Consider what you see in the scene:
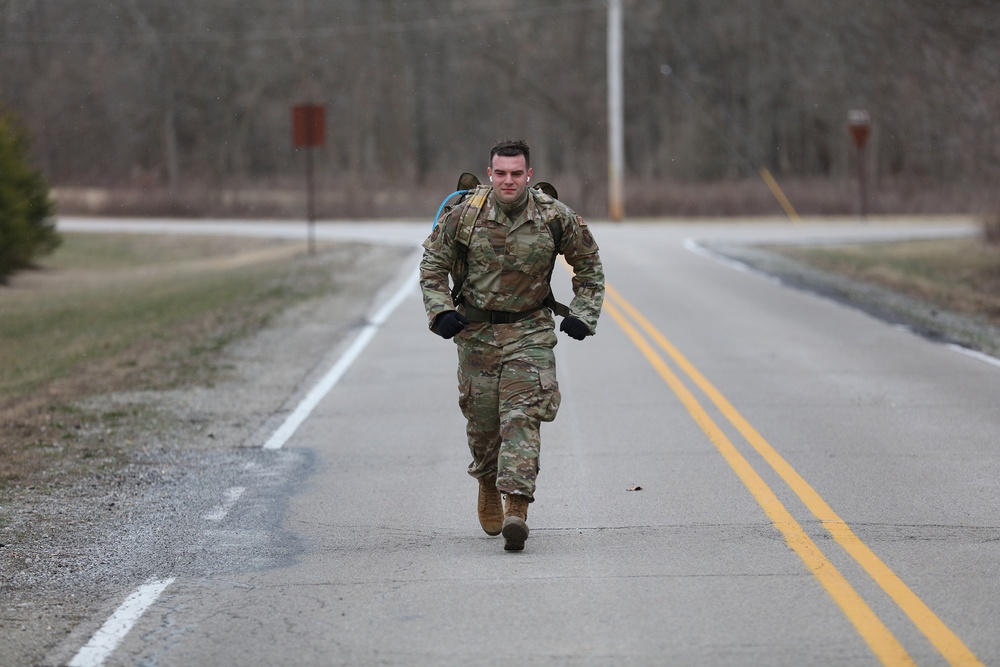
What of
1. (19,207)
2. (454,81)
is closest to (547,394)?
(19,207)

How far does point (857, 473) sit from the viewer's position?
8.55 m

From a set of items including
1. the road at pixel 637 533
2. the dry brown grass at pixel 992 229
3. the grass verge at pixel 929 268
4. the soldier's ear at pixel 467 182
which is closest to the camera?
the road at pixel 637 533

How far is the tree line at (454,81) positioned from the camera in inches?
2336

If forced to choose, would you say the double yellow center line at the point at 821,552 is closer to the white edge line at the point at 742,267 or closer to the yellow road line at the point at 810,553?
the yellow road line at the point at 810,553

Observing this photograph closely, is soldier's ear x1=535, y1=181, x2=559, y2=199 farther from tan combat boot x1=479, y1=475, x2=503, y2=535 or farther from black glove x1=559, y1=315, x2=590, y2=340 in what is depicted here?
tan combat boot x1=479, y1=475, x2=503, y2=535

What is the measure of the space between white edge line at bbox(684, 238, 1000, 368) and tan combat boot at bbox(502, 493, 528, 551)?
8.03m

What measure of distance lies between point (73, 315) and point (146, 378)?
383 inches

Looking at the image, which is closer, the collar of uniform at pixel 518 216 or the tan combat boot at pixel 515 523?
the tan combat boot at pixel 515 523

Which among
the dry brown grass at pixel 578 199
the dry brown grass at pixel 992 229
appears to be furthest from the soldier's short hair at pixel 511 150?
the dry brown grass at pixel 578 199

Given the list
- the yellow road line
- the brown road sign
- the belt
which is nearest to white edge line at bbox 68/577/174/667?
the belt

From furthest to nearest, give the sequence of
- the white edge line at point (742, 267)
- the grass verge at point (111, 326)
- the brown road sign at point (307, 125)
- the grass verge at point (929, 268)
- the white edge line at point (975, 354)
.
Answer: the brown road sign at point (307, 125) < the grass verge at point (929, 268) < the white edge line at point (742, 267) < the white edge line at point (975, 354) < the grass verge at point (111, 326)

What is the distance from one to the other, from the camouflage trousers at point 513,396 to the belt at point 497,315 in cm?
10

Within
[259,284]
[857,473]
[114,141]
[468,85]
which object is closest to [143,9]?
[114,141]

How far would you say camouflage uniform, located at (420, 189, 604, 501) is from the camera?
6844 millimetres
